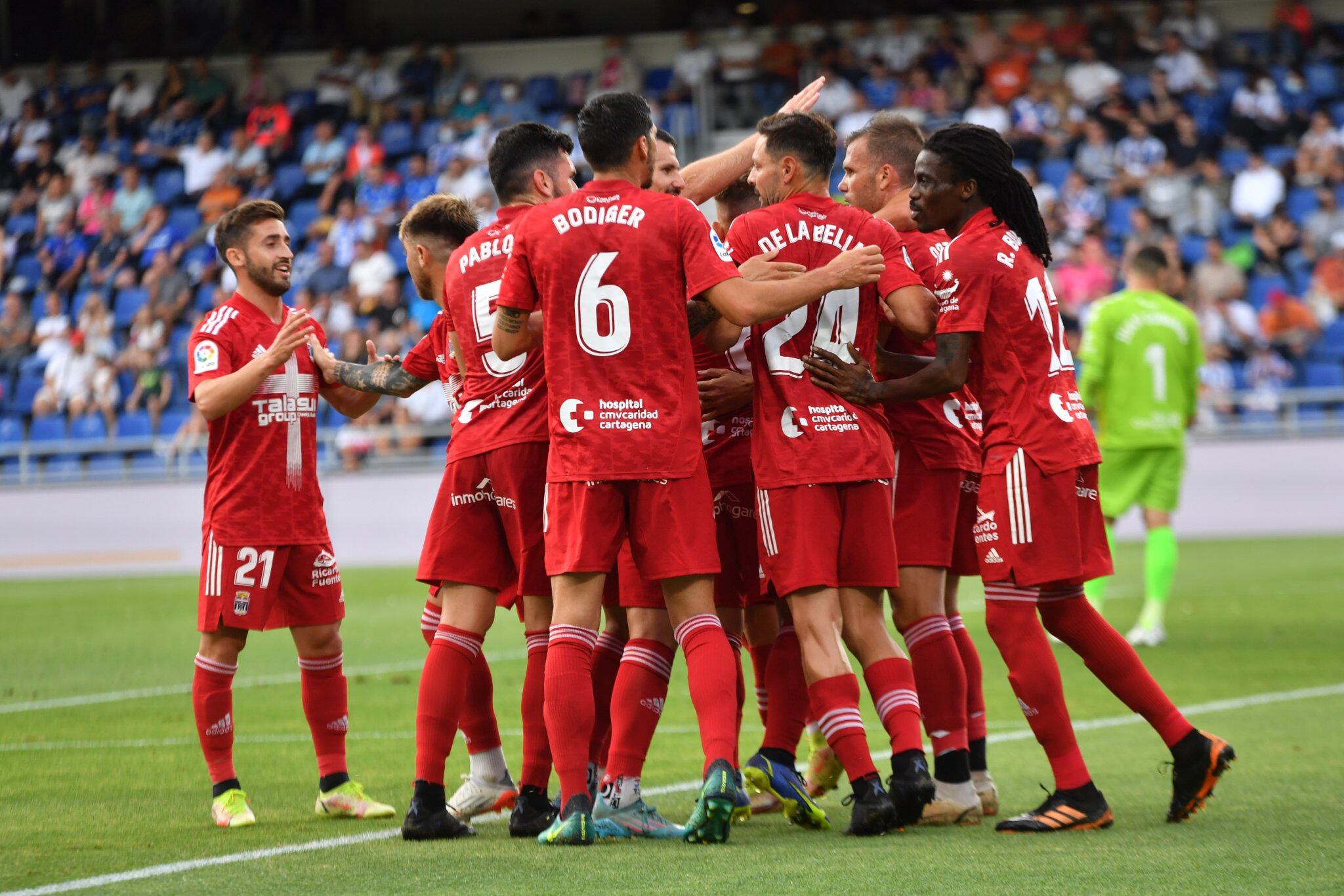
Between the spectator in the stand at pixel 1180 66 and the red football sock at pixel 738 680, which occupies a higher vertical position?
the spectator in the stand at pixel 1180 66

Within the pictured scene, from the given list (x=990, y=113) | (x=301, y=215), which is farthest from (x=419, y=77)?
(x=990, y=113)

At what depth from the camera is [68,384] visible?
70.9ft

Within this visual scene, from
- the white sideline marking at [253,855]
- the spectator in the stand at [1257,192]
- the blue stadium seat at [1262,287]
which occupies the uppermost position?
the spectator in the stand at [1257,192]

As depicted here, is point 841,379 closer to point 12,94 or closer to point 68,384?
point 68,384

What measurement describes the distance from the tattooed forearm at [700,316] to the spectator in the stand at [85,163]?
72.4 feet

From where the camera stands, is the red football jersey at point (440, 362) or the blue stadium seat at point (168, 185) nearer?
the red football jersey at point (440, 362)

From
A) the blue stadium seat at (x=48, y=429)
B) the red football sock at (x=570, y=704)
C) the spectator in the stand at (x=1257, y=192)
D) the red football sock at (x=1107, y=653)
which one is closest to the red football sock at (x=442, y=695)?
the red football sock at (x=570, y=704)

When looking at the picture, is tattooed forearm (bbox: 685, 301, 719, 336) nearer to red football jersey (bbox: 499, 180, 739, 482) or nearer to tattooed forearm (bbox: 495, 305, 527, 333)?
red football jersey (bbox: 499, 180, 739, 482)

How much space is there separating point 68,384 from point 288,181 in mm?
4648

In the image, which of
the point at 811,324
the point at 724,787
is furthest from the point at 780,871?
the point at 811,324

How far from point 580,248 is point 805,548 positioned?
1.15 m

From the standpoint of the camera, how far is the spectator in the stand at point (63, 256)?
78.0 feet

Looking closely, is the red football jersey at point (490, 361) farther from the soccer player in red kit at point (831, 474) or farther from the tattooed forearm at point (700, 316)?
the soccer player in red kit at point (831, 474)

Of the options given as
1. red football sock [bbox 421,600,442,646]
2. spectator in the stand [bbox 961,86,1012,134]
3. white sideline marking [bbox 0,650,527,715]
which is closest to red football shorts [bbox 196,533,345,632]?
red football sock [bbox 421,600,442,646]
